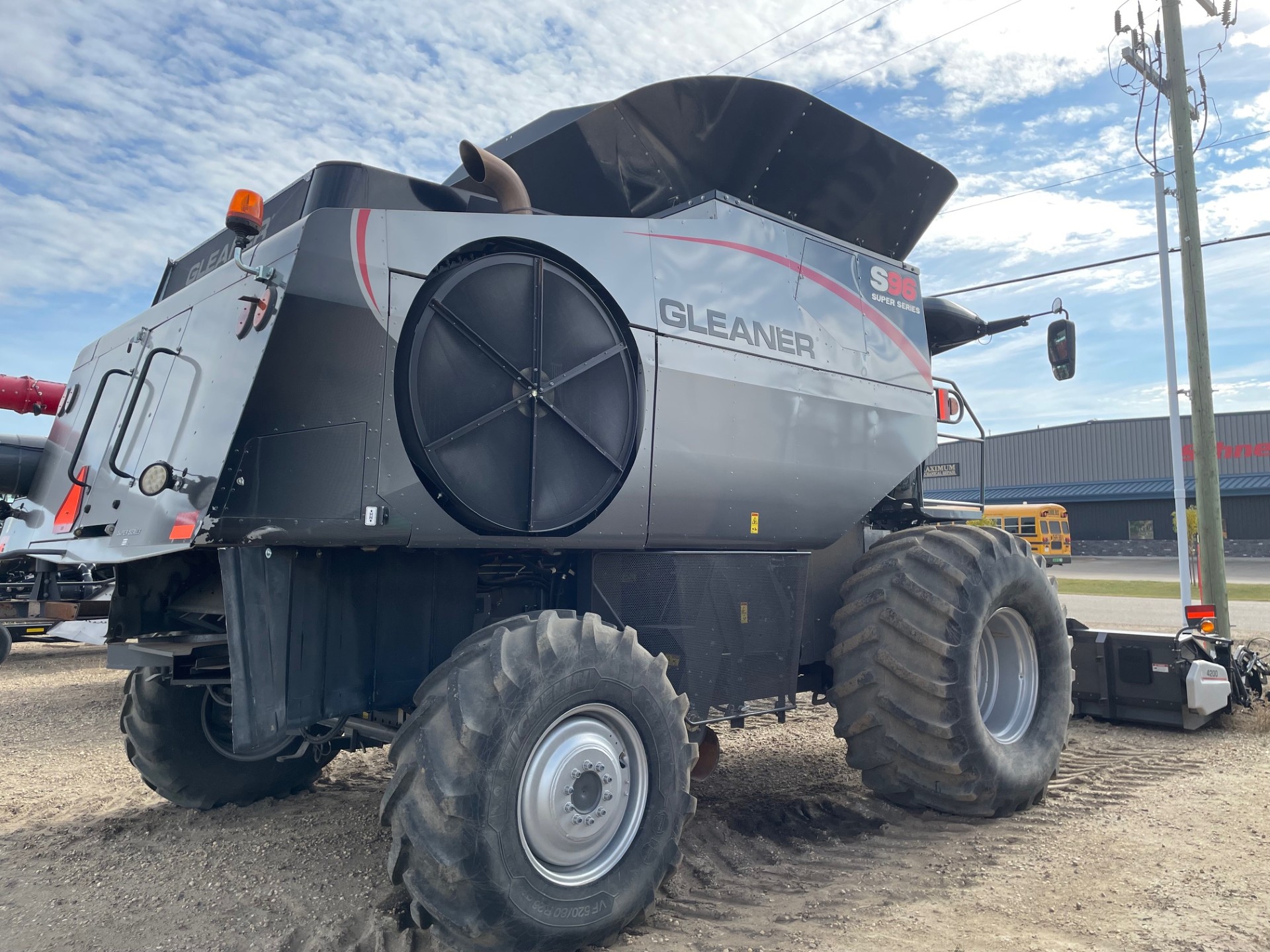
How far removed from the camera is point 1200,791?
5.49m

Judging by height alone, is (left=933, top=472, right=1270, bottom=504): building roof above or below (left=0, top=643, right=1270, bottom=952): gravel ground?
above

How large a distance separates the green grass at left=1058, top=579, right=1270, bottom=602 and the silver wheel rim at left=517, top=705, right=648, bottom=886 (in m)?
19.4

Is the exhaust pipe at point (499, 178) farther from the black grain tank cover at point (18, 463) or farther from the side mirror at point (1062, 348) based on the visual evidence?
the side mirror at point (1062, 348)

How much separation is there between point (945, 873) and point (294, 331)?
3685 millimetres

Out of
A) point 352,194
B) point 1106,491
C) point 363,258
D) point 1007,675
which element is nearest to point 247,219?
point 363,258

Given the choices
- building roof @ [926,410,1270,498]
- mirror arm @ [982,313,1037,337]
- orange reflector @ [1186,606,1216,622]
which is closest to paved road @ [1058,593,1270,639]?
orange reflector @ [1186,606,1216,622]

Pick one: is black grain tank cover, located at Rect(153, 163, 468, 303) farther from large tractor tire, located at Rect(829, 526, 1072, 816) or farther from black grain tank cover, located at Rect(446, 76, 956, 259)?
large tractor tire, located at Rect(829, 526, 1072, 816)

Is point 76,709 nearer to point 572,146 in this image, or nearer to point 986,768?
point 572,146

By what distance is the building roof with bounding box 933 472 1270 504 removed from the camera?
3641cm

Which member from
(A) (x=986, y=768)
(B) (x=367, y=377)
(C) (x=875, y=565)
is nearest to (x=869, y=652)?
(C) (x=875, y=565)

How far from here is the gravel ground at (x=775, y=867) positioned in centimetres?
348

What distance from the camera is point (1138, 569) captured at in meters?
32.3

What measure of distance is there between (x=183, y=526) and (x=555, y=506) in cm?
140

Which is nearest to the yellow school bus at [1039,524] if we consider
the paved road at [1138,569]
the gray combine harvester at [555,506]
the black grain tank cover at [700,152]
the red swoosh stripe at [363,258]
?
the paved road at [1138,569]
